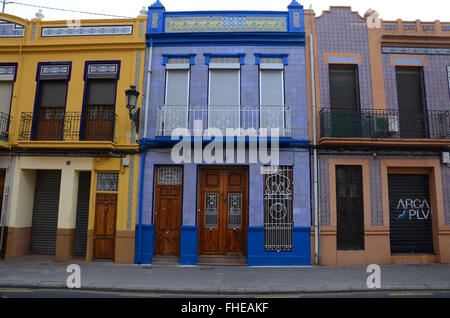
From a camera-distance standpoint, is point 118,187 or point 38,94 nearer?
point 118,187

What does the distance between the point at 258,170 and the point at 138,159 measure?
4261 mm

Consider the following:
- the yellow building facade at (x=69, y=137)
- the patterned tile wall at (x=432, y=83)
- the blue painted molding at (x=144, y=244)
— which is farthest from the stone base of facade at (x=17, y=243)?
the patterned tile wall at (x=432, y=83)

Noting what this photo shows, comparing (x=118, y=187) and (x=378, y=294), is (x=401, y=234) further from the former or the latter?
(x=118, y=187)

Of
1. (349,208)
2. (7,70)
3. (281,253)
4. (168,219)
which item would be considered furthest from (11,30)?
(349,208)

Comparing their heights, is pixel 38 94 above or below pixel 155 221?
above

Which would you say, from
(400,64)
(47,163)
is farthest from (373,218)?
(47,163)

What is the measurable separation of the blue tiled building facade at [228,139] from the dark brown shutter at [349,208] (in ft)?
3.90

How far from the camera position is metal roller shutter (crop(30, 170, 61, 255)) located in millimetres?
10789

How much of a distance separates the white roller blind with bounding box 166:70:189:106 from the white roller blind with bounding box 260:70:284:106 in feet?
9.21

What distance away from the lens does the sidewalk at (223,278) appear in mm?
7078

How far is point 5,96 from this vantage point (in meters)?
11.2

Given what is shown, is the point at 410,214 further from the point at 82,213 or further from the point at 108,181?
the point at 82,213

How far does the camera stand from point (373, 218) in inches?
390

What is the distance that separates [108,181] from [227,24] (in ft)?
23.9
